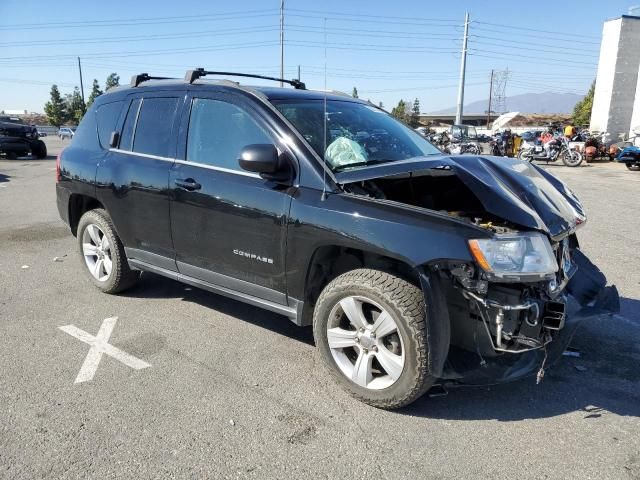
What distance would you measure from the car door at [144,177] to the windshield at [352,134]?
1099 millimetres

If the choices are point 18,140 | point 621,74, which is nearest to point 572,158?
point 621,74

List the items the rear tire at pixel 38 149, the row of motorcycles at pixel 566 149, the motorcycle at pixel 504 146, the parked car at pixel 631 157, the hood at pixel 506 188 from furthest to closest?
the motorcycle at pixel 504 146, the rear tire at pixel 38 149, the row of motorcycles at pixel 566 149, the parked car at pixel 631 157, the hood at pixel 506 188

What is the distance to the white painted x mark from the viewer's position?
3549 millimetres

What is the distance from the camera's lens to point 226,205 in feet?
12.0

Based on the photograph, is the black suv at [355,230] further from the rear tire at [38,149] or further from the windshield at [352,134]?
the rear tire at [38,149]

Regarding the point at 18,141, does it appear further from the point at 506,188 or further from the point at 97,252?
the point at 506,188

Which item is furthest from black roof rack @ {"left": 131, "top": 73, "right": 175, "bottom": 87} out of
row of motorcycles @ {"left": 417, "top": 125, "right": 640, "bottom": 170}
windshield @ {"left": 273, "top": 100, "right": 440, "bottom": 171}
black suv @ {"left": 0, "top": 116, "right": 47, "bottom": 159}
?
black suv @ {"left": 0, "top": 116, "right": 47, "bottom": 159}

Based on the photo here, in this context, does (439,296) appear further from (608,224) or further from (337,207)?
(608,224)

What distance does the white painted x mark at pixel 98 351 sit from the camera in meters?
3.55

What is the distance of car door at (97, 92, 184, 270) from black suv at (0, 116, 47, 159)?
64.4ft

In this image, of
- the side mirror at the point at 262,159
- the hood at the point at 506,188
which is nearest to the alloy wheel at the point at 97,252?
the side mirror at the point at 262,159

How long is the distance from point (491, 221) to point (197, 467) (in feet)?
7.18

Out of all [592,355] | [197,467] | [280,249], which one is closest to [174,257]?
[280,249]

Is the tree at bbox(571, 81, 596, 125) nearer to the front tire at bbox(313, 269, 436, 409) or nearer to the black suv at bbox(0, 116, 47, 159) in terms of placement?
the black suv at bbox(0, 116, 47, 159)
